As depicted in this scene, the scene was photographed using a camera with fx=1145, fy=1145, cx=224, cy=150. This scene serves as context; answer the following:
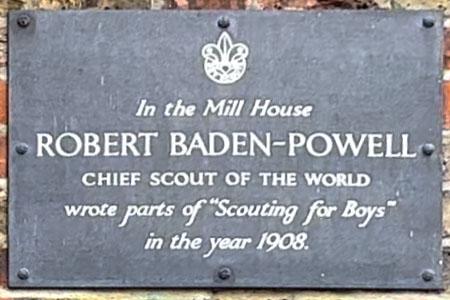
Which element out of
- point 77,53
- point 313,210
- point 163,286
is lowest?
point 163,286

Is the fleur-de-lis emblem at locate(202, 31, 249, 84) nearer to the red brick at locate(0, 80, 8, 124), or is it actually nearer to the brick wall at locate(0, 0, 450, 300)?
the brick wall at locate(0, 0, 450, 300)

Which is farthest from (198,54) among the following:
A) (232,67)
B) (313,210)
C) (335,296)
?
(335,296)

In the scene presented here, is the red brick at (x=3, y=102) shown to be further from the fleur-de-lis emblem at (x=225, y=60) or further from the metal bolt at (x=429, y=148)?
the metal bolt at (x=429, y=148)

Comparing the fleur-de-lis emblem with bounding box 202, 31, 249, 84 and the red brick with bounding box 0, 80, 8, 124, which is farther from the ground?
the fleur-de-lis emblem with bounding box 202, 31, 249, 84

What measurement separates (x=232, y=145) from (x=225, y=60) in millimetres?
151

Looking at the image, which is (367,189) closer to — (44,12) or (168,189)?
(168,189)

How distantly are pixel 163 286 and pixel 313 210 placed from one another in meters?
0.30

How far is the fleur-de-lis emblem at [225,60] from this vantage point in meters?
2.02

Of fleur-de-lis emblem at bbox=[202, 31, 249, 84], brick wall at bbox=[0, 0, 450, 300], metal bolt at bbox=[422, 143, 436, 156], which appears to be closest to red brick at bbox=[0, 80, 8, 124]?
brick wall at bbox=[0, 0, 450, 300]

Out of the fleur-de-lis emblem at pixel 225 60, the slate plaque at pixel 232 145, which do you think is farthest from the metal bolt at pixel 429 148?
the fleur-de-lis emblem at pixel 225 60

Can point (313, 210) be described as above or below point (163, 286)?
above

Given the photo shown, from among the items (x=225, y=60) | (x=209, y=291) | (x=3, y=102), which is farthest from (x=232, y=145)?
(x=3, y=102)

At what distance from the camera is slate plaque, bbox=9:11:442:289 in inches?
79.3

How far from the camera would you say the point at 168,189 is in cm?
203
